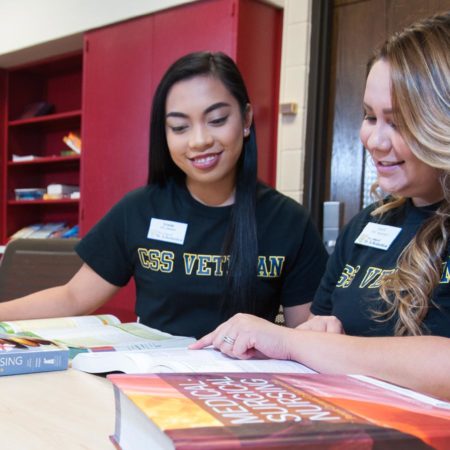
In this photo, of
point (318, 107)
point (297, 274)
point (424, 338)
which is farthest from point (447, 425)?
point (318, 107)

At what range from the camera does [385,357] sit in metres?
0.80

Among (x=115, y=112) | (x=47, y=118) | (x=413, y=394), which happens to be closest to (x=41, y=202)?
(x=47, y=118)

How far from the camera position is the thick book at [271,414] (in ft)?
1.30

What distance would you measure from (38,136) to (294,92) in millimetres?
2995

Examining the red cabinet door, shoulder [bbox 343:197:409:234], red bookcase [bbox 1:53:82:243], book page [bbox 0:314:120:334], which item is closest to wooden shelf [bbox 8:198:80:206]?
red bookcase [bbox 1:53:82:243]

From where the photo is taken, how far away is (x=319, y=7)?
2.89m

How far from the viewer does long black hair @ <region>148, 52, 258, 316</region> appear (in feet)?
4.68

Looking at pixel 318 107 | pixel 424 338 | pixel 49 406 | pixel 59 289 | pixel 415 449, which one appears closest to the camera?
pixel 415 449

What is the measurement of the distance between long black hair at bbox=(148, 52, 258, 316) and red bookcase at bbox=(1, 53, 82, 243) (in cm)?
328

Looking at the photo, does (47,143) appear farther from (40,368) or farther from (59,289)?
(40,368)

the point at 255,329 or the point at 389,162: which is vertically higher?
the point at 389,162

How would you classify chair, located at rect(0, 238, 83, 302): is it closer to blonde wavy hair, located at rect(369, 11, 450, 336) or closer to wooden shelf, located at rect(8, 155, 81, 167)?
blonde wavy hair, located at rect(369, 11, 450, 336)

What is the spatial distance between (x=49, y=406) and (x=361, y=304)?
0.59 m

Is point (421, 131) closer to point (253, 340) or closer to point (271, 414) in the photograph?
point (253, 340)
